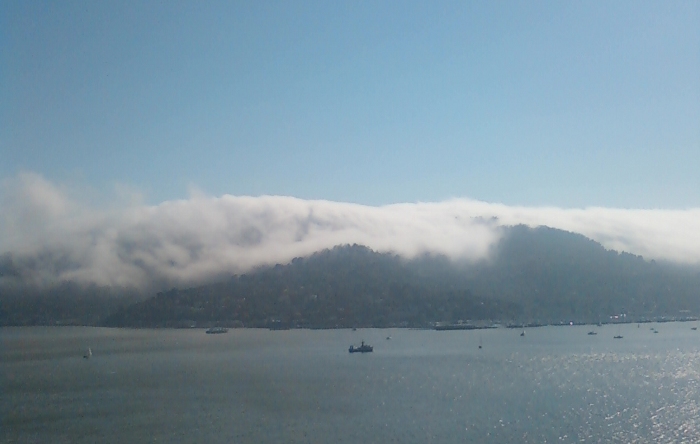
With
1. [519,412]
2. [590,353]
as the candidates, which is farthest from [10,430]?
[590,353]

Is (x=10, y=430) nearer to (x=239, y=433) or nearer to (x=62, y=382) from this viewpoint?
(x=239, y=433)

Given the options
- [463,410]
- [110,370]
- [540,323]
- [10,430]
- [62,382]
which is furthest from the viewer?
[540,323]

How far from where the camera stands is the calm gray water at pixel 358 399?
31016 mm

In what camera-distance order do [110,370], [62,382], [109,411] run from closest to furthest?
[109,411]
[62,382]
[110,370]

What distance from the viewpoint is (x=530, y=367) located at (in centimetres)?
5759

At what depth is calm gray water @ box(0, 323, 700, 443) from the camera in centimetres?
3102

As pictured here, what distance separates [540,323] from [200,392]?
127791 millimetres

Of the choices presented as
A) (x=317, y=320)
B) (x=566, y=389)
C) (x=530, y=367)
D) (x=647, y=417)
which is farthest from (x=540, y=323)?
(x=647, y=417)

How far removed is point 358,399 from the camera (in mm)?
40281

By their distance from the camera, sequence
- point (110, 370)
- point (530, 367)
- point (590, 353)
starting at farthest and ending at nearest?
point (590, 353) → point (110, 370) → point (530, 367)

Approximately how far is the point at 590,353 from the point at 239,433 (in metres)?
55.4

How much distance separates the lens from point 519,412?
35.3 metres

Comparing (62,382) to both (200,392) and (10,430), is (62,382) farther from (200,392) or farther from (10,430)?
(10,430)

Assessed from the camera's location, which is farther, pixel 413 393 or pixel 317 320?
pixel 317 320
